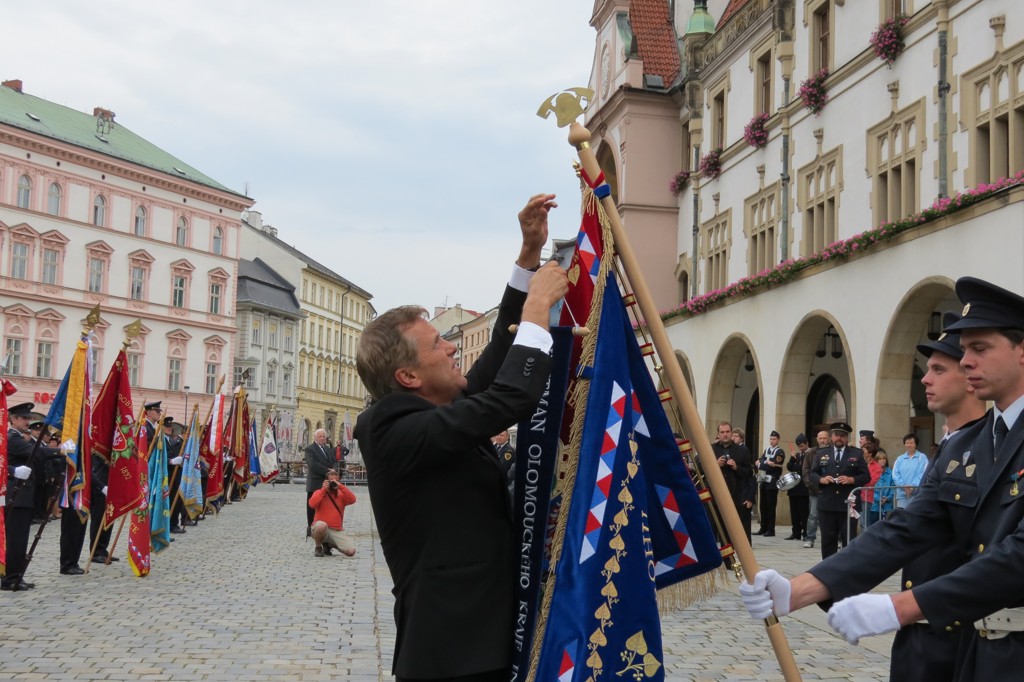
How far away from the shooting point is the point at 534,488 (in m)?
3.99

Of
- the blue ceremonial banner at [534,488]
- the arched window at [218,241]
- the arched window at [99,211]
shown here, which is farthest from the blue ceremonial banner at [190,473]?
the arched window at [218,241]

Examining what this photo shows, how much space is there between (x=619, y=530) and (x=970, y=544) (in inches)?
43.1

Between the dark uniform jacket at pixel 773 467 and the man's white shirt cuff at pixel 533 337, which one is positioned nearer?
the man's white shirt cuff at pixel 533 337

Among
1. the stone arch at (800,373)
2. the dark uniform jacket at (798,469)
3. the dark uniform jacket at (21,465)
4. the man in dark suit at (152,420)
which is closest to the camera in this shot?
the dark uniform jacket at (21,465)

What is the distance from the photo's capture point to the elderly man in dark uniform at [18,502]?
1259cm

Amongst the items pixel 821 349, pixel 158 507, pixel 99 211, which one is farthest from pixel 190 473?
pixel 99 211

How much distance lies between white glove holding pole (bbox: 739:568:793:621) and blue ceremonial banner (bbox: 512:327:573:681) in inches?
28.0

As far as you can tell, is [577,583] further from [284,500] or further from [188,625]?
[284,500]

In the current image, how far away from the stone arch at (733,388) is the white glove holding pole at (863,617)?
23473 mm

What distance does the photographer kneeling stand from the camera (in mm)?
17047

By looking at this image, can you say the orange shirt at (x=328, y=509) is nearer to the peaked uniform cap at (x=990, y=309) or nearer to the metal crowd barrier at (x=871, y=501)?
the metal crowd barrier at (x=871, y=501)

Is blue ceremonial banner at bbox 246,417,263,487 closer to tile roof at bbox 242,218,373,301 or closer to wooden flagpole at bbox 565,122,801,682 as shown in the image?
wooden flagpole at bbox 565,122,801,682

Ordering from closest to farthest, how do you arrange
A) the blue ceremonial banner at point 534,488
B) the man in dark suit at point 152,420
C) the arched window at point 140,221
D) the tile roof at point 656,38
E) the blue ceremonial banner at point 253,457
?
the blue ceremonial banner at point 534,488, the man in dark suit at point 152,420, the tile roof at point 656,38, the blue ceremonial banner at point 253,457, the arched window at point 140,221

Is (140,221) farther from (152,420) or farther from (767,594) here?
(767,594)
